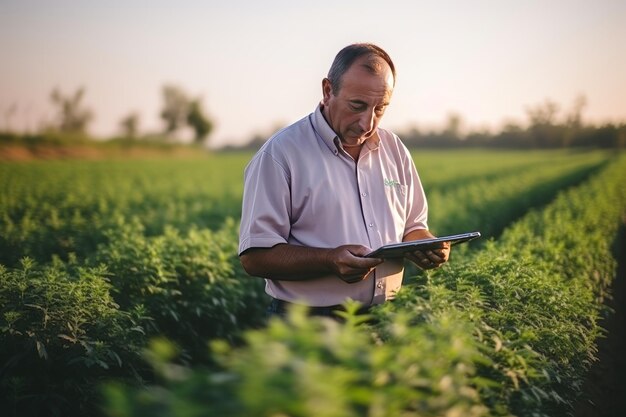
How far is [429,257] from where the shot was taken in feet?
9.57

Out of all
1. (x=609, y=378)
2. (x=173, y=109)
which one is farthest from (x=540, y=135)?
(x=173, y=109)

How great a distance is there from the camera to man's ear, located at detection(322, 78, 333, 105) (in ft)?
9.36

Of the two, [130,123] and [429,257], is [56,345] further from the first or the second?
[130,123]

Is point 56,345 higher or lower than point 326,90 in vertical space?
lower

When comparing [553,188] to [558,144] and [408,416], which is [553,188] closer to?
[408,416]

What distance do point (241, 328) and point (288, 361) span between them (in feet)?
15.9

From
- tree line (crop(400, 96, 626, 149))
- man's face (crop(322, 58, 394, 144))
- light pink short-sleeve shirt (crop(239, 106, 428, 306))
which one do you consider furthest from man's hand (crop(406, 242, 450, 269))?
tree line (crop(400, 96, 626, 149))

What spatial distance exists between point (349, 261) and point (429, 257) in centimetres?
65

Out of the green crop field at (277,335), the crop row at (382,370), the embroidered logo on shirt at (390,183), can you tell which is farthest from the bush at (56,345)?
the embroidered logo on shirt at (390,183)

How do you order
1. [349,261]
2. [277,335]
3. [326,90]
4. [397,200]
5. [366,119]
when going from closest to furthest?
[277,335], [349,261], [366,119], [326,90], [397,200]

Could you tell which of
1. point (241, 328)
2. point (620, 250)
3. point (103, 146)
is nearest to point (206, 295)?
point (241, 328)

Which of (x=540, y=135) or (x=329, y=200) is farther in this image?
(x=540, y=135)

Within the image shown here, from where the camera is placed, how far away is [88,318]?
11.6ft

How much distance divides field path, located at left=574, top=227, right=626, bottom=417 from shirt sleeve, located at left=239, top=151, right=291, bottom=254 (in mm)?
2148
